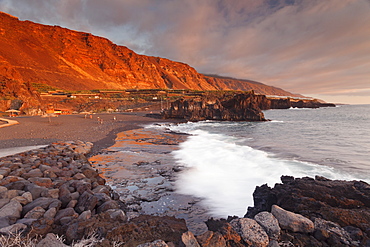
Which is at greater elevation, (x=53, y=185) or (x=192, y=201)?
(x=53, y=185)

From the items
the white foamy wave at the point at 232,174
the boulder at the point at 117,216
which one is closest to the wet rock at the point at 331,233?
the white foamy wave at the point at 232,174

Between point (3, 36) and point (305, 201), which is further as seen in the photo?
point (3, 36)

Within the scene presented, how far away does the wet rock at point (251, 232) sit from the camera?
2.98 m

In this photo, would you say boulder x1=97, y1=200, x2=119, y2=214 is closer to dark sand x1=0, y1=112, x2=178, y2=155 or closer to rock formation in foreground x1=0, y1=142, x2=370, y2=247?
rock formation in foreground x1=0, y1=142, x2=370, y2=247

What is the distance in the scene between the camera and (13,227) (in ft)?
10.6

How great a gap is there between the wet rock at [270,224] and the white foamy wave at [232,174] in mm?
2414

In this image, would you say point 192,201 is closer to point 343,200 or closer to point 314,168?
point 343,200

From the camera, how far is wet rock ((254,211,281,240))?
10.4ft

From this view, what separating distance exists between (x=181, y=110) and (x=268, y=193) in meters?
38.2

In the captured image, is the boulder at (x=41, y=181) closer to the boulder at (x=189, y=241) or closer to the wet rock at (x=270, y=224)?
the boulder at (x=189, y=241)

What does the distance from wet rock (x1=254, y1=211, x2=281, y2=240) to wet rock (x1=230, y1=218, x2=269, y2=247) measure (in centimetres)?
13

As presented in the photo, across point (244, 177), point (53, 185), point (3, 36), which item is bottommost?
point (244, 177)

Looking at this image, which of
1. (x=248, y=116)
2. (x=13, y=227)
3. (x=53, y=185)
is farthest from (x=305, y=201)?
(x=248, y=116)

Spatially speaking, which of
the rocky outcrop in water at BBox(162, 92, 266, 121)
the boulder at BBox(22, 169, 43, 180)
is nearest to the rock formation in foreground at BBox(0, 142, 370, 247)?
the boulder at BBox(22, 169, 43, 180)
